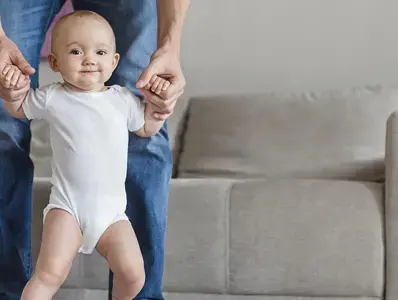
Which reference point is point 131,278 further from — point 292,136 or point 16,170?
point 292,136

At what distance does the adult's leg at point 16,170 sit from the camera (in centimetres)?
119

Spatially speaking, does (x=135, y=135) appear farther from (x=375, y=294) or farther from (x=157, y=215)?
(x=375, y=294)

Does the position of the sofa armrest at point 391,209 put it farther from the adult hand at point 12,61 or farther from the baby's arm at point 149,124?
the adult hand at point 12,61

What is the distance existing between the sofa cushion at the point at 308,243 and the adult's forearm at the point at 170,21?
2.14 ft

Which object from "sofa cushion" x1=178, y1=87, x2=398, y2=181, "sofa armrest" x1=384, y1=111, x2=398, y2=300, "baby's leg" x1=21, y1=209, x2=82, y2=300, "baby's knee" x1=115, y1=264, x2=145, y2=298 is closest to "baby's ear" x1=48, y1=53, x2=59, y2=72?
"baby's leg" x1=21, y1=209, x2=82, y2=300

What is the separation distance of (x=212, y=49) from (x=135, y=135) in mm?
1404

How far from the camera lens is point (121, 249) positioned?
1.05 m

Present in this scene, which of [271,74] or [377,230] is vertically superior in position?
[271,74]

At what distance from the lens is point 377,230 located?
1.66 m

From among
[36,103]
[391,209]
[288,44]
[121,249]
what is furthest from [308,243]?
[288,44]

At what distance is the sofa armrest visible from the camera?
1.64m

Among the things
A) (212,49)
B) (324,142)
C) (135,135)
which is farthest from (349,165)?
(135,135)

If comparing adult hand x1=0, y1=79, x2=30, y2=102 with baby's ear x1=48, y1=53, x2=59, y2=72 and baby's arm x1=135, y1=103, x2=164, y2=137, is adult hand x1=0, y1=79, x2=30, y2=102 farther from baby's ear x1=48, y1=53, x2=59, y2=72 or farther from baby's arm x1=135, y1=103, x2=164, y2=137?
baby's arm x1=135, y1=103, x2=164, y2=137

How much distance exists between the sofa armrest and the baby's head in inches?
34.1
